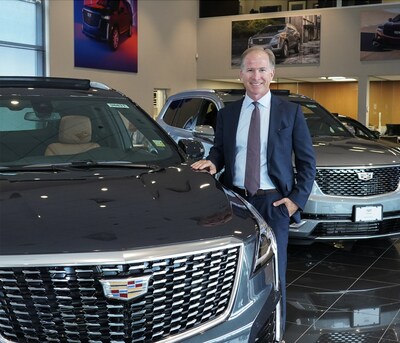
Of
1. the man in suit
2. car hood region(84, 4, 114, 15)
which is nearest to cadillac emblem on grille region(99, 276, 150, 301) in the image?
the man in suit

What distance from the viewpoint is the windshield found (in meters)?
2.91

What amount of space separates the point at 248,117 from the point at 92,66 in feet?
39.0

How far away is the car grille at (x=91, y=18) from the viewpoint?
46.9ft

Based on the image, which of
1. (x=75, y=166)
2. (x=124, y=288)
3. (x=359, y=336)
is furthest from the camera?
(x=359, y=336)

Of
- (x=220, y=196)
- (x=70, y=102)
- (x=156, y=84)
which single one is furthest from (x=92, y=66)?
(x=220, y=196)

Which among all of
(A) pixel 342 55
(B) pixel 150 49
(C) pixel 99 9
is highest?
(C) pixel 99 9

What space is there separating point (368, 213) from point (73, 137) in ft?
10.0

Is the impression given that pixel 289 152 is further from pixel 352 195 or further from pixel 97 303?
pixel 352 195

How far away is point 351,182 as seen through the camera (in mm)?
5199

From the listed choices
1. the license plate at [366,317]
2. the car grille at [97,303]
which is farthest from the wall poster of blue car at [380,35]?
the car grille at [97,303]

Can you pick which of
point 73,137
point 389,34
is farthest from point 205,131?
point 389,34

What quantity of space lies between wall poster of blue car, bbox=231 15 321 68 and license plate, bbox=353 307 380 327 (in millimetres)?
12856

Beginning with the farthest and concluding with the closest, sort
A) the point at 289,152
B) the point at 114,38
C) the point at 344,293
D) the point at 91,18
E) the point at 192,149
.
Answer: the point at 114,38
the point at 91,18
the point at 344,293
the point at 192,149
the point at 289,152

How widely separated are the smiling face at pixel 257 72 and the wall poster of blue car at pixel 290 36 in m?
13.5
